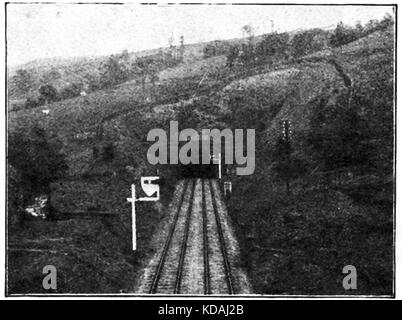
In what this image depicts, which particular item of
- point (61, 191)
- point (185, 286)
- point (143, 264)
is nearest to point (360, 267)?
point (185, 286)

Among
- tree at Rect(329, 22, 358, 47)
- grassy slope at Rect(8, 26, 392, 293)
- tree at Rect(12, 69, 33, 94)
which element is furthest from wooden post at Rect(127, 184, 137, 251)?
tree at Rect(329, 22, 358, 47)

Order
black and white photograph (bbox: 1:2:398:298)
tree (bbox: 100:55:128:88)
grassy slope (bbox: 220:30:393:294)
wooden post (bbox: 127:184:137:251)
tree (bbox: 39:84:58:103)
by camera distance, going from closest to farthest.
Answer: grassy slope (bbox: 220:30:393:294) < black and white photograph (bbox: 1:2:398:298) < wooden post (bbox: 127:184:137:251) < tree (bbox: 39:84:58:103) < tree (bbox: 100:55:128:88)

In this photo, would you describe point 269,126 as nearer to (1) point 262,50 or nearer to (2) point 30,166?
(1) point 262,50

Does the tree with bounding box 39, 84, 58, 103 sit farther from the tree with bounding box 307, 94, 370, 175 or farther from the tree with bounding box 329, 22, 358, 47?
the tree with bounding box 329, 22, 358, 47

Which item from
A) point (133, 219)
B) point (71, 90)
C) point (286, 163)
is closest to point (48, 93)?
point (71, 90)

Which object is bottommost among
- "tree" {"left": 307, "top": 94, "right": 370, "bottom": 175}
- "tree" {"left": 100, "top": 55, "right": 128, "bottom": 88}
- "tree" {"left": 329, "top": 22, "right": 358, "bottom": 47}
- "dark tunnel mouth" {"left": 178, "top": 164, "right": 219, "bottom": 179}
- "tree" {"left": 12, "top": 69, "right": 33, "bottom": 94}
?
"dark tunnel mouth" {"left": 178, "top": 164, "right": 219, "bottom": 179}

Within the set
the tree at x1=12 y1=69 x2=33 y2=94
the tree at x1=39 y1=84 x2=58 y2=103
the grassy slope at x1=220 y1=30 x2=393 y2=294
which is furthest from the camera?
the tree at x1=39 y1=84 x2=58 y2=103
